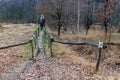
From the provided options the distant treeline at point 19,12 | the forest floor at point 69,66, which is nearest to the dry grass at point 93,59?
the forest floor at point 69,66

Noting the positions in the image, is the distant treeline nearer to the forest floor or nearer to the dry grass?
the dry grass

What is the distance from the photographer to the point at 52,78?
34.1 feet

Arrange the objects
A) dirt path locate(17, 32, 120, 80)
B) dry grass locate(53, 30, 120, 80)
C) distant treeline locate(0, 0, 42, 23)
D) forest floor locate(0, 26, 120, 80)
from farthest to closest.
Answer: distant treeline locate(0, 0, 42, 23) → dry grass locate(53, 30, 120, 80) → forest floor locate(0, 26, 120, 80) → dirt path locate(17, 32, 120, 80)

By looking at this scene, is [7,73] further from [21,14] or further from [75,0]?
[21,14]

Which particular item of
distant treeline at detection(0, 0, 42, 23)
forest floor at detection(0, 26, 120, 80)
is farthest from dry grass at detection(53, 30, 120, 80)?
distant treeline at detection(0, 0, 42, 23)

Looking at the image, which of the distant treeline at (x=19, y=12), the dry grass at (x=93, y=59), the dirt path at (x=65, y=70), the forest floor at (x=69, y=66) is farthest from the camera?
the distant treeline at (x=19, y=12)

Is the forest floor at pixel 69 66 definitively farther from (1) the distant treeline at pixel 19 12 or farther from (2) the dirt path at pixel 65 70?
(1) the distant treeline at pixel 19 12

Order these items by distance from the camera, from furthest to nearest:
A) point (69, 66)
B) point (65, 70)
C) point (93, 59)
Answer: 1. point (93, 59)
2. point (69, 66)
3. point (65, 70)

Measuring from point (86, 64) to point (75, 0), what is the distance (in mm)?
18282

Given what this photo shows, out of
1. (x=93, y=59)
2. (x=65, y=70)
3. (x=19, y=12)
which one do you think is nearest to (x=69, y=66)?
(x=65, y=70)

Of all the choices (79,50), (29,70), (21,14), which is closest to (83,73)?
(29,70)

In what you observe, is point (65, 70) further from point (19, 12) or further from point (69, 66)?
point (19, 12)

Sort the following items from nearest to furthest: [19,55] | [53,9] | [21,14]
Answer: [19,55], [53,9], [21,14]

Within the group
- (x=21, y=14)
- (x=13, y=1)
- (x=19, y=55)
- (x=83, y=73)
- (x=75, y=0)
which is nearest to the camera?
(x=83, y=73)
